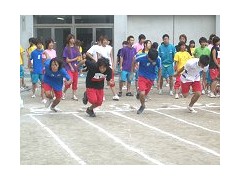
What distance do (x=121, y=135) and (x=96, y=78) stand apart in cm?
186

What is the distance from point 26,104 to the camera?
34.0 ft

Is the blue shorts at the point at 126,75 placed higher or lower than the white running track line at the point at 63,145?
higher

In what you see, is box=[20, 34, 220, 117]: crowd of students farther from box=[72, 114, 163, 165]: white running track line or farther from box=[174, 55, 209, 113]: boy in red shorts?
box=[72, 114, 163, 165]: white running track line

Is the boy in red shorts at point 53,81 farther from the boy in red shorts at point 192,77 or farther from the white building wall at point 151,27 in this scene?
the white building wall at point 151,27

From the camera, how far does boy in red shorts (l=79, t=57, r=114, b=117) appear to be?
8.42m

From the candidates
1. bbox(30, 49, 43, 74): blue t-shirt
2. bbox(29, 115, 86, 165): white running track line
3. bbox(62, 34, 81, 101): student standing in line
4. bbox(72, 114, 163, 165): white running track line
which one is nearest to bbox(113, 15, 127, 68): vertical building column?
bbox(62, 34, 81, 101): student standing in line

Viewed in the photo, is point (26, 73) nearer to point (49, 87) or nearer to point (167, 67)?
point (167, 67)

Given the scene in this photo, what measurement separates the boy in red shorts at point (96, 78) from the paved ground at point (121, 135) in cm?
33

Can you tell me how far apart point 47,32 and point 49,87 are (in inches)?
375

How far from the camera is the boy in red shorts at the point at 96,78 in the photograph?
8422 mm

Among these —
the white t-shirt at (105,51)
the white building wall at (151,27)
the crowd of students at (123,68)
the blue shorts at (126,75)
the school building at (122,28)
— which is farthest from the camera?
the white building wall at (151,27)

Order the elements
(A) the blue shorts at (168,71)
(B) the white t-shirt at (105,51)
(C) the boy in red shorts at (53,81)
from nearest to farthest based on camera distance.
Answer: (C) the boy in red shorts at (53,81) → (B) the white t-shirt at (105,51) → (A) the blue shorts at (168,71)

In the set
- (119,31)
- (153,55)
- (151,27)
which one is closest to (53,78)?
(153,55)

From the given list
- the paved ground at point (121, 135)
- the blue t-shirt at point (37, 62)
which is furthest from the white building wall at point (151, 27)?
the paved ground at point (121, 135)
